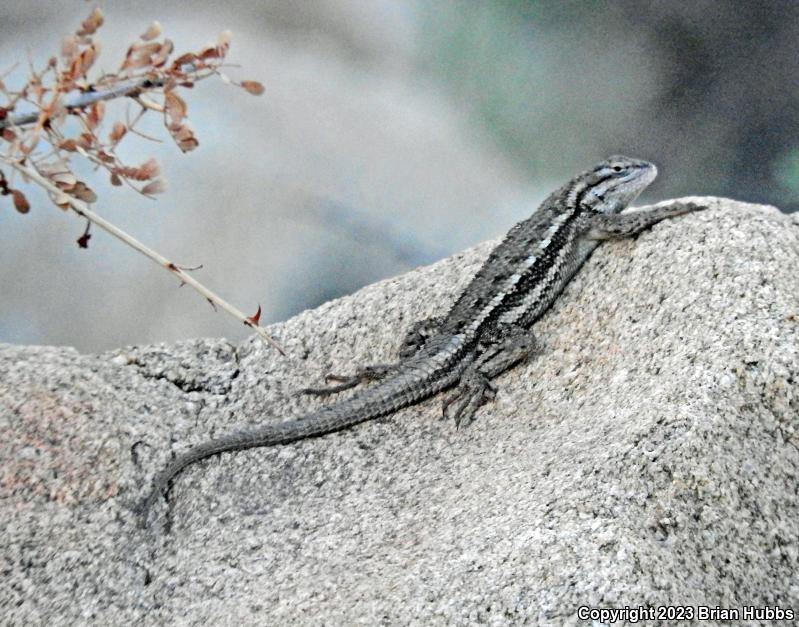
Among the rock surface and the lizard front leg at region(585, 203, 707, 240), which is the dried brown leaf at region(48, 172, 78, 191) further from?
the lizard front leg at region(585, 203, 707, 240)

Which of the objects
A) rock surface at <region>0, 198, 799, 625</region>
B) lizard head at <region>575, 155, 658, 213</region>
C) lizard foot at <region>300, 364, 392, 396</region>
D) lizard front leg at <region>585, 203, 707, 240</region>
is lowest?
rock surface at <region>0, 198, 799, 625</region>

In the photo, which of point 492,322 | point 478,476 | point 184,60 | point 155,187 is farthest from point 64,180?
point 492,322

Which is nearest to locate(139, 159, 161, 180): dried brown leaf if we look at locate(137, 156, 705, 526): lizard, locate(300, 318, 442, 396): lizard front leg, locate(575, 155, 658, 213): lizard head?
locate(137, 156, 705, 526): lizard

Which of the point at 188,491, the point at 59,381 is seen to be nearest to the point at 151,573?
the point at 188,491

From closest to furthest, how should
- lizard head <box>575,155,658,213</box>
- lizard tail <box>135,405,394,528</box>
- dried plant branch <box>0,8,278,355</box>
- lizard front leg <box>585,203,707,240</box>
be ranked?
dried plant branch <box>0,8,278,355</box>, lizard tail <box>135,405,394,528</box>, lizard front leg <box>585,203,707,240</box>, lizard head <box>575,155,658,213</box>

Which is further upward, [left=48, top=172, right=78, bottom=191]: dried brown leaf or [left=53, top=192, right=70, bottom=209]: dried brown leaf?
[left=48, top=172, right=78, bottom=191]: dried brown leaf

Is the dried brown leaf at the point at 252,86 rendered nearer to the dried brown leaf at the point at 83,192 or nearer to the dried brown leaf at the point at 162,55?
the dried brown leaf at the point at 162,55

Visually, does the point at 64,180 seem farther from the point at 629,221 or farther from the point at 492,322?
the point at 629,221

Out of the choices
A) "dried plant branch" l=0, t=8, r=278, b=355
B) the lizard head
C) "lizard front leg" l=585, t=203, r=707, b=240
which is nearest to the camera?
"dried plant branch" l=0, t=8, r=278, b=355
